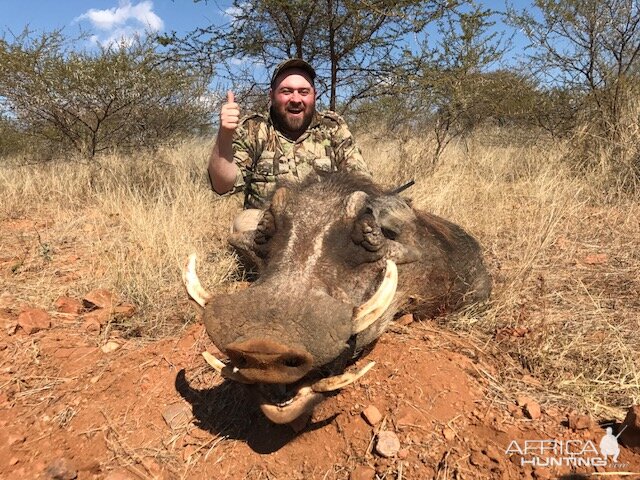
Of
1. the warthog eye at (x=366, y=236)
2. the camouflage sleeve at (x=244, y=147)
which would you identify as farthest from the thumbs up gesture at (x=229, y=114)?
the warthog eye at (x=366, y=236)

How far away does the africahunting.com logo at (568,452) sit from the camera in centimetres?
177

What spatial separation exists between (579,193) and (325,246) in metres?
4.71

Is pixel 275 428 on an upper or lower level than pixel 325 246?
lower

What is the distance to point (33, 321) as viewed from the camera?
9.95ft

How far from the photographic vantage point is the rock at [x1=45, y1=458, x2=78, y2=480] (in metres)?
1.95

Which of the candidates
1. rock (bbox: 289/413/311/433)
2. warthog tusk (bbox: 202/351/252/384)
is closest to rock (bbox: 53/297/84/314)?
warthog tusk (bbox: 202/351/252/384)

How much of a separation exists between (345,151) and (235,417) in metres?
3.28

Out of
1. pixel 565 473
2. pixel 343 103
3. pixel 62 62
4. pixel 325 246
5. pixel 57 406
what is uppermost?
pixel 62 62

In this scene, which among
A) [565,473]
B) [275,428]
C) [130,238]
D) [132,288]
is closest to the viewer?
[565,473]

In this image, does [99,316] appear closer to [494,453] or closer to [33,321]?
[33,321]

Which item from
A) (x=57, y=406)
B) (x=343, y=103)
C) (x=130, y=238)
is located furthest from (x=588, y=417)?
(x=343, y=103)

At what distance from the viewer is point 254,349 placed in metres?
1.60

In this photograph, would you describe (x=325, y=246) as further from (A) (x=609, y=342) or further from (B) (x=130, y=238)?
(B) (x=130, y=238)

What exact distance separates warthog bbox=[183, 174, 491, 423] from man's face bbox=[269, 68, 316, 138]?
6.30 ft
